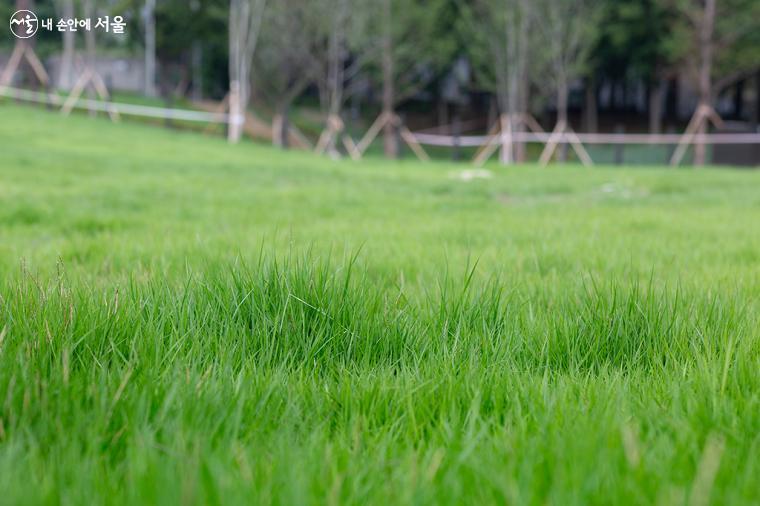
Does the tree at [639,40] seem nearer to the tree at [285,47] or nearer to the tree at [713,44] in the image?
the tree at [713,44]

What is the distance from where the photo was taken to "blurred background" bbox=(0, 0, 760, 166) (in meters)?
29.7

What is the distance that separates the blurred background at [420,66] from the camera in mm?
29672

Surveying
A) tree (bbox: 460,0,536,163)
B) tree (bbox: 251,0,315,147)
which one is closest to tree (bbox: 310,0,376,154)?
tree (bbox: 251,0,315,147)

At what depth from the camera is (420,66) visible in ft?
132

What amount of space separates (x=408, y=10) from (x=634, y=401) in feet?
119

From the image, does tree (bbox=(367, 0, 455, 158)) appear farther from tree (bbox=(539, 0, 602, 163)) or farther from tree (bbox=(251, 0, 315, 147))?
tree (bbox=(539, 0, 602, 163))

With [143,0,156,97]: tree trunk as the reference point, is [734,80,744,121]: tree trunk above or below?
below

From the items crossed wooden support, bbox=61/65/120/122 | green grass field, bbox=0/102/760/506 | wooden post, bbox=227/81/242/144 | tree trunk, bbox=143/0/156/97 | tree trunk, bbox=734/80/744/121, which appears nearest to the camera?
green grass field, bbox=0/102/760/506

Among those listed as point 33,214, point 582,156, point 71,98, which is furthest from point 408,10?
point 33,214

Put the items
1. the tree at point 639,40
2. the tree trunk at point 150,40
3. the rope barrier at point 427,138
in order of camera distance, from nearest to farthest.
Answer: the rope barrier at point 427,138, the tree at point 639,40, the tree trunk at point 150,40

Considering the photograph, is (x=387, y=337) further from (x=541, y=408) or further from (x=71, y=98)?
(x=71, y=98)

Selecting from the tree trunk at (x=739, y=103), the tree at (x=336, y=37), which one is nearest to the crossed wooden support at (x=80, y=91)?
the tree at (x=336, y=37)

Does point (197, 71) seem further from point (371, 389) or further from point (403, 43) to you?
point (371, 389)

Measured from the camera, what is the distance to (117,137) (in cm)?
2036
